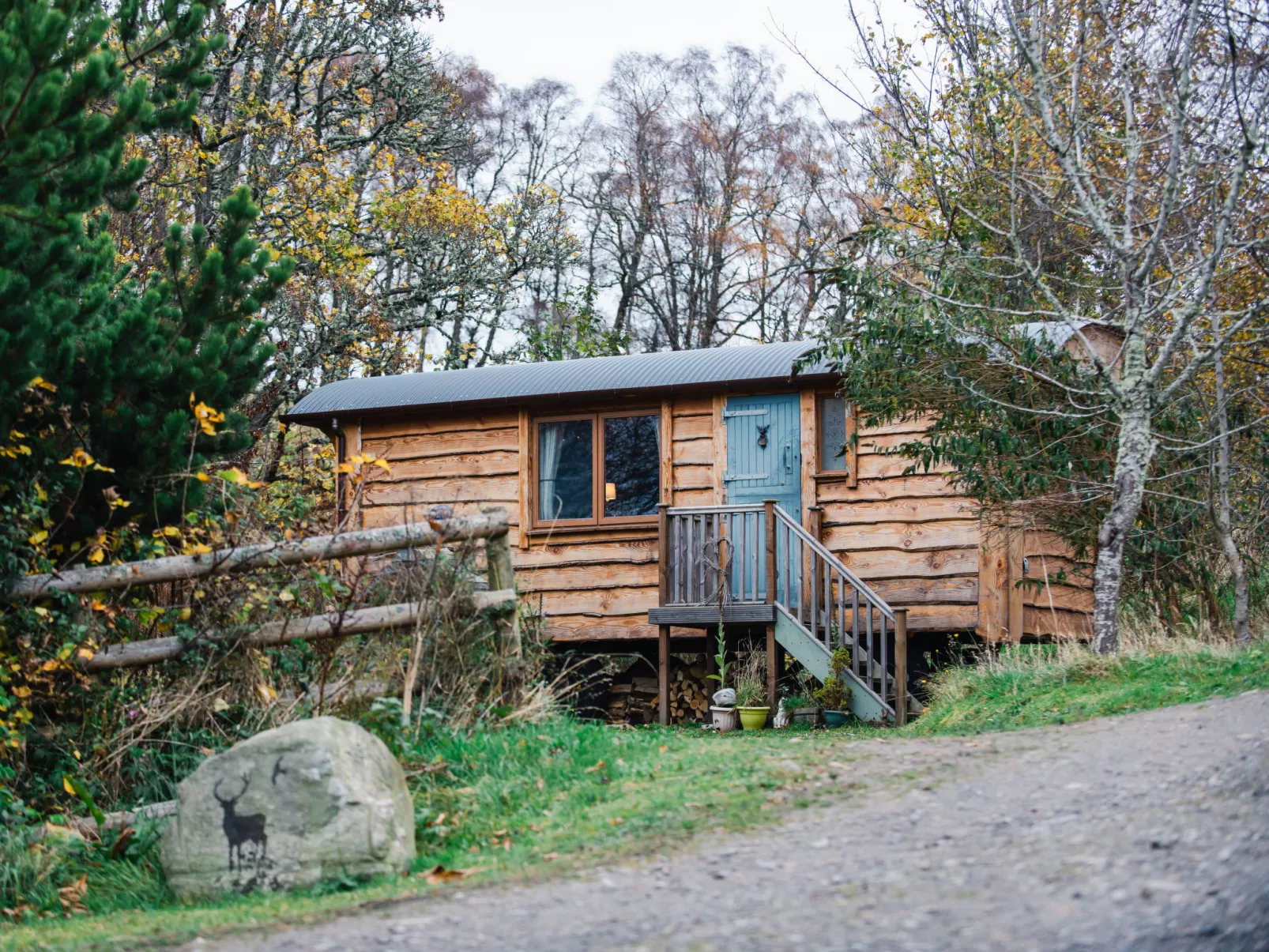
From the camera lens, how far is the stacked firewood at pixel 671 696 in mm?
14055

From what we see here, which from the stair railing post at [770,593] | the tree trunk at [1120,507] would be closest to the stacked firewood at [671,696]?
the stair railing post at [770,593]

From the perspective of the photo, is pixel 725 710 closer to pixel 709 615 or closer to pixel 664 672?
pixel 664 672

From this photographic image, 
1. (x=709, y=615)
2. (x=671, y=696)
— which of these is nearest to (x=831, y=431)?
(x=709, y=615)

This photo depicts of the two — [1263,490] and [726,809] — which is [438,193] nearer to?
[1263,490]

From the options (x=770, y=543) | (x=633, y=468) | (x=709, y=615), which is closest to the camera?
(x=770, y=543)

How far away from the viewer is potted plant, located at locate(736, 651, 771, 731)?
39.2 feet

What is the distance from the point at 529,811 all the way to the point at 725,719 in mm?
6341

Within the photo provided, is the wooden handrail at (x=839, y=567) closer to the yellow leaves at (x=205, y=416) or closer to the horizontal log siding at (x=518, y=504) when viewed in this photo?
the horizontal log siding at (x=518, y=504)

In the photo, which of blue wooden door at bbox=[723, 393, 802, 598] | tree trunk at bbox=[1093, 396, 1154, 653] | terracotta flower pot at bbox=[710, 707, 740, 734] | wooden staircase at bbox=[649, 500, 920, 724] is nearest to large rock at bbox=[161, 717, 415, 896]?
tree trunk at bbox=[1093, 396, 1154, 653]

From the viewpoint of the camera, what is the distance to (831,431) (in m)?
13.1

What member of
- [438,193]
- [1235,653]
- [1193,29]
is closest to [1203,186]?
[1193,29]

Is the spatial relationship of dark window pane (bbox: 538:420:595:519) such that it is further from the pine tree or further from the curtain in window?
the pine tree

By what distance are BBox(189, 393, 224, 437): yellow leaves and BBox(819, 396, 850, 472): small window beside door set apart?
7083 millimetres

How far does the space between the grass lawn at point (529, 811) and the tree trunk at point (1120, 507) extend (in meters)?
1.08
